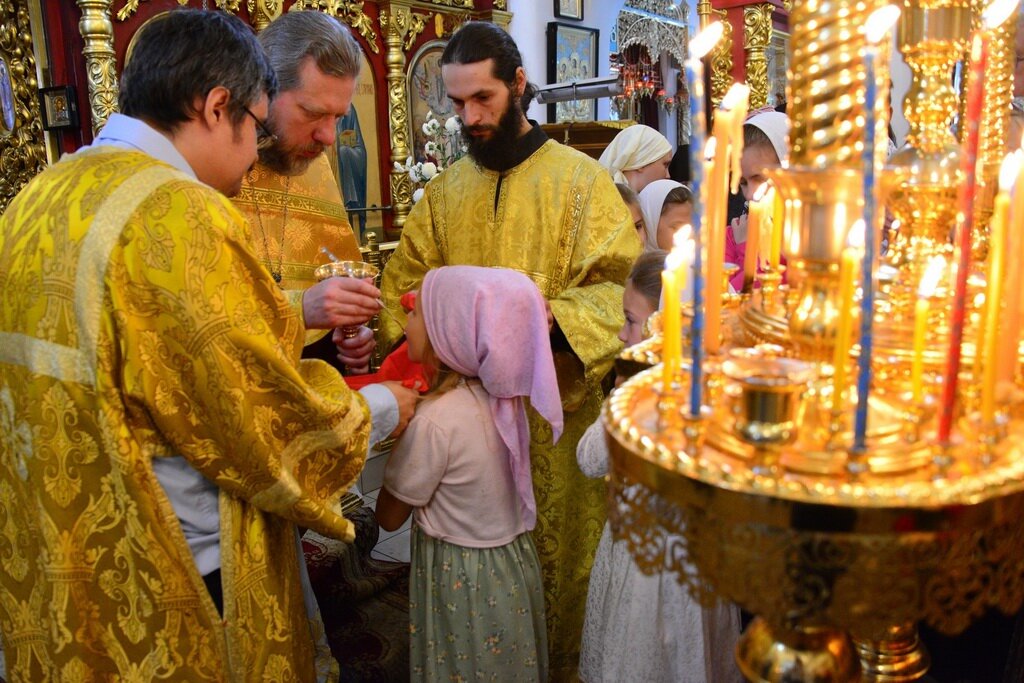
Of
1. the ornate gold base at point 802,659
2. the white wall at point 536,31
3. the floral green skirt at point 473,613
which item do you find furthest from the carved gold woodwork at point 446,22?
the ornate gold base at point 802,659

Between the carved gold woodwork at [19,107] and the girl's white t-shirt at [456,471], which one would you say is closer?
the girl's white t-shirt at [456,471]

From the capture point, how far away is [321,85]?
2.30m

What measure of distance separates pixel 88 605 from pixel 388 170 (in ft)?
17.2

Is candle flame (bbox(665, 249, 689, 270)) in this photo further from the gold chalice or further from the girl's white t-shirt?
the gold chalice

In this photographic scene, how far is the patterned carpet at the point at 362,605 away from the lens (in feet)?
9.38

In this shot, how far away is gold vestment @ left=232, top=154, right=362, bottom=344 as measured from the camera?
2.71 m

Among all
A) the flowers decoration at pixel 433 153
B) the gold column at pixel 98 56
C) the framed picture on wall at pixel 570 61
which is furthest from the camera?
the framed picture on wall at pixel 570 61

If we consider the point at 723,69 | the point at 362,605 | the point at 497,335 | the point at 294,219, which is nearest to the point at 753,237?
the point at 497,335

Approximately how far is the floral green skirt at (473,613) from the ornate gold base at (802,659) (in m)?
1.37

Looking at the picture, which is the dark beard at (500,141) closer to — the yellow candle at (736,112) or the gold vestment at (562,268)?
the gold vestment at (562,268)

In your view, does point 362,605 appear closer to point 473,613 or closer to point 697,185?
point 473,613

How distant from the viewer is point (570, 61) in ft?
29.3

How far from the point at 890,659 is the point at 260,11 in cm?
552

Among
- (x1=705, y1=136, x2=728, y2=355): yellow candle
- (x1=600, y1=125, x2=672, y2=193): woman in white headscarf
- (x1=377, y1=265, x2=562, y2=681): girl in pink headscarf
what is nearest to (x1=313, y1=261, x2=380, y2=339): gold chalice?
(x1=377, y1=265, x2=562, y2=681): girl in pink headscarf
